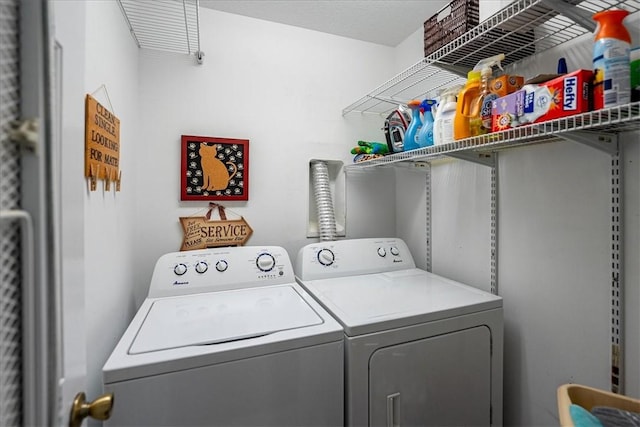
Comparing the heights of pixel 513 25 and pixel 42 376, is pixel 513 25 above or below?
above

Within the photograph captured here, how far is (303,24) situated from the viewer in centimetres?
197

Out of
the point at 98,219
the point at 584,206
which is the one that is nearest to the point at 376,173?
the point at 584,206

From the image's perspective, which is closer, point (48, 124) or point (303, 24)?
point (48, 124)

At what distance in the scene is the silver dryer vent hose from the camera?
196cm

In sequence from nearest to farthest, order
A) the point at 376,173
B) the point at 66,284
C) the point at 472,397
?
the point at 66,284, the point at 472,397, the point at 376,173

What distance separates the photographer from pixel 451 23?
129 cm

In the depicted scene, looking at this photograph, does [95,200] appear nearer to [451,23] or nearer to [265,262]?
[265,262]

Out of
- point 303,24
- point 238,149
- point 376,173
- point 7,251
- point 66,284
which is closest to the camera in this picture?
point 7,251

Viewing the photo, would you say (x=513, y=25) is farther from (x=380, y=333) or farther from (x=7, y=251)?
(x=7, y=251)

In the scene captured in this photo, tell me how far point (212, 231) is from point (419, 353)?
1.29 m

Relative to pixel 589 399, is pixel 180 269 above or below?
above

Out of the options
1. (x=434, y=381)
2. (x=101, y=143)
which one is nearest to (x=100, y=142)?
(x=101, y=143)

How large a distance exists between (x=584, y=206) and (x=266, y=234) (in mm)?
1583

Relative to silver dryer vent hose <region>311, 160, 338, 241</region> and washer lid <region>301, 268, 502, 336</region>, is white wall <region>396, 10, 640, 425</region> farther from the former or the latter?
silver dryer vent hose <region>311, 160, 338, 241</region>
